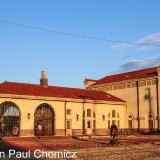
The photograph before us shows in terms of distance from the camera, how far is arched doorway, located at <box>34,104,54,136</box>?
35.6m

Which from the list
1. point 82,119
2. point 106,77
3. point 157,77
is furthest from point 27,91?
point 106,77

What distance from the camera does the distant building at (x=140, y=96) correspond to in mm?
41562

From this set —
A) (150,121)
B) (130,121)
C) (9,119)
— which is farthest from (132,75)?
(9,119)

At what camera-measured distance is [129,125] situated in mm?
44875

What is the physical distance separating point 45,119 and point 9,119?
14.7ft

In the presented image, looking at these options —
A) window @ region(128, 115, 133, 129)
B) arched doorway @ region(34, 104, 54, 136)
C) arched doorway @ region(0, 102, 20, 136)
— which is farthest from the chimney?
window @ region(128, 115, 133, 129)

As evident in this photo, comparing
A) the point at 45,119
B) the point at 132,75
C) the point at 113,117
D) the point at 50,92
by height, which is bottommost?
the point at 45,119

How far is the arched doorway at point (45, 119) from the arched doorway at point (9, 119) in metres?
2.29

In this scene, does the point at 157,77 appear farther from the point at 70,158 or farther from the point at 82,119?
the point at 70,158

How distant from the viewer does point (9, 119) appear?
1316 inches

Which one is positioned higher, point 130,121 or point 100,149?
point 130,121

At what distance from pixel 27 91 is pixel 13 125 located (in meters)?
4.48

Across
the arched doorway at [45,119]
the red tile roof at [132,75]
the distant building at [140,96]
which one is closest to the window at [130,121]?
the distant building at [140,96]

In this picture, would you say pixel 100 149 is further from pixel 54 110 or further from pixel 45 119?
pixel 54 110
